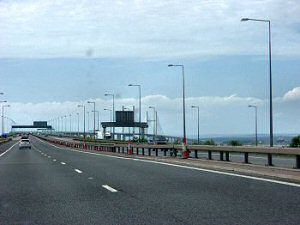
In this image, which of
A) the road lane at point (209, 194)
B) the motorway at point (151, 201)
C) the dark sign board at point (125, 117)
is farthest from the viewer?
the dark sign board at point (125, 117)

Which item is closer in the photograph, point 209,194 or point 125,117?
point 209,194

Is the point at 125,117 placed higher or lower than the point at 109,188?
higher

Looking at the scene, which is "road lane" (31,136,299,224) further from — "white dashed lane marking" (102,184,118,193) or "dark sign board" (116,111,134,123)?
"dark sign board" (116,111,134,123)

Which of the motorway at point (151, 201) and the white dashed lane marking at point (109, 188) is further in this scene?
the white dashed lane marking at point (109, 188)

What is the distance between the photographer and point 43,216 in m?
12.2

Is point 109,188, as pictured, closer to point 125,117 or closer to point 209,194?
point 209,194

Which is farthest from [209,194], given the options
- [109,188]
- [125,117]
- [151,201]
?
[125,117]

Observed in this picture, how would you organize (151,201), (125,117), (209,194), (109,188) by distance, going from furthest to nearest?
(125,117) < (109,188) < (209,194) < (151,201)

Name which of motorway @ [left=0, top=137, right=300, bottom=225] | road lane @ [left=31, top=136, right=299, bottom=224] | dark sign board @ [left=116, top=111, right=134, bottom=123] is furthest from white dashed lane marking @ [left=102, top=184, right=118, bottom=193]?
dark sign board @ [left=116, top=111, right=134, bottom=123]

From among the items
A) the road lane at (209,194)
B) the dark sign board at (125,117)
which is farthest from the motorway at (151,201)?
the dark sign board at (125,117)

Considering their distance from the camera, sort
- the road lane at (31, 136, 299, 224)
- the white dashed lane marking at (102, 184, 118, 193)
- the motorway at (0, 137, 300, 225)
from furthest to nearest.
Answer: the white dashed lane marking at (102, 184, 118, 193) < the road lane at (31, 136, 299, 224) < the motorway at (0, 137, 300, 225)

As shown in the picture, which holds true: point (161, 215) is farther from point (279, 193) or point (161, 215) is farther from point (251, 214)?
point (279, 193)

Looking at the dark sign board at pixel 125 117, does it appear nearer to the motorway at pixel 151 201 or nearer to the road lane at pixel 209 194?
the road lane at pixel 209 194

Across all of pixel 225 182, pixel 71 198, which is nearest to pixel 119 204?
pixel 71 198
